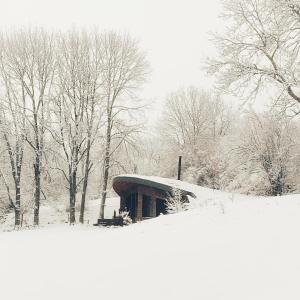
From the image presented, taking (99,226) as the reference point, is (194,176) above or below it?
above

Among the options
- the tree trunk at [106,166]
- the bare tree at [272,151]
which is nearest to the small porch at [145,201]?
the tree trunk at [106,166]

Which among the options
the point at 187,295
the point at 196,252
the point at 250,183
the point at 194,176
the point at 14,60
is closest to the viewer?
the point at 187,295

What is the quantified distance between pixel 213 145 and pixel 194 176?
4.31m

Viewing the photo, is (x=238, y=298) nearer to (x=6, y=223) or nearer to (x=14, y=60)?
(x=14, y=60)

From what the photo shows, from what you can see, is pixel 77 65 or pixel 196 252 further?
pixel 77 65

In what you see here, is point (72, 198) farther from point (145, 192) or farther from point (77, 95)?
point (77, 95)

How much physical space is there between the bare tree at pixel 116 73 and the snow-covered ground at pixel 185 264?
2168 centimetres

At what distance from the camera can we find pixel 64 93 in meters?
29.6

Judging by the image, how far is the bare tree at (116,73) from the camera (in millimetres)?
31109

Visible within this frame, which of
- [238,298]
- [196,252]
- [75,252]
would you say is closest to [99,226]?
[75,252]

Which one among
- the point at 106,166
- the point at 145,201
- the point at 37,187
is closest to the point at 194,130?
the point at 145,201

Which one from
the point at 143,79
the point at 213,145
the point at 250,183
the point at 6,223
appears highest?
the point at 143,79

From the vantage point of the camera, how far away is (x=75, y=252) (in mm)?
10016

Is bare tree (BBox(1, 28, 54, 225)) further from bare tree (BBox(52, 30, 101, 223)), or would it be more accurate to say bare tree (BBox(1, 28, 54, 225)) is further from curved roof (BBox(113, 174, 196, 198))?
curved roof (BBox(113, 174, 196, 198))
